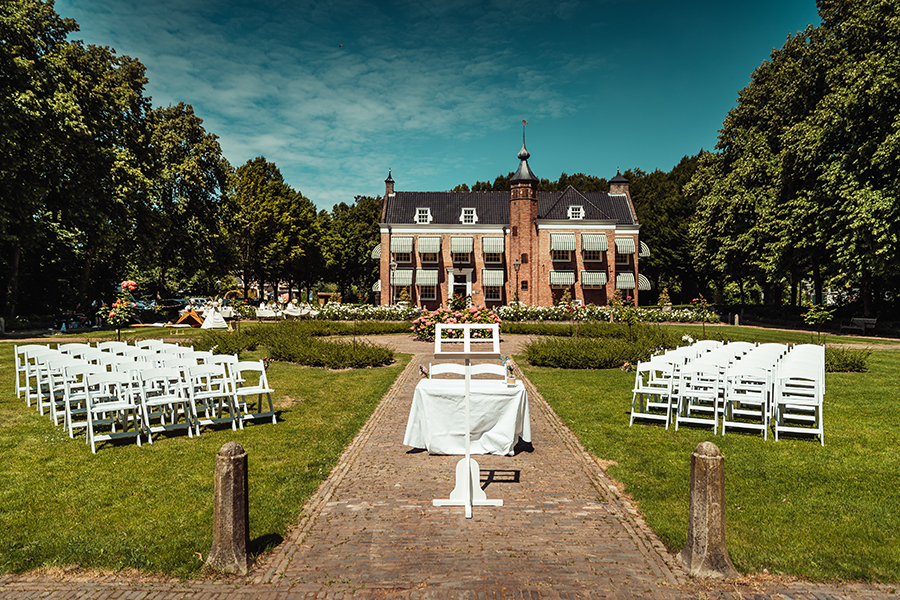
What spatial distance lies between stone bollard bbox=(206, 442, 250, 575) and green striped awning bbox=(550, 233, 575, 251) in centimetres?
4051

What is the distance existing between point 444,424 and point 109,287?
39.7 m

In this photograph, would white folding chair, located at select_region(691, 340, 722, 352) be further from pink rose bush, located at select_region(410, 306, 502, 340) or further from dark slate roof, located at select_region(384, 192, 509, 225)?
dark slate roof, located at select_region(384, 192, 509, 225)

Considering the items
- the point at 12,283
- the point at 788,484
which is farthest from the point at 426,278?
the point at 788,484

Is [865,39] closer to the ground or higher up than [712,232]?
higher up

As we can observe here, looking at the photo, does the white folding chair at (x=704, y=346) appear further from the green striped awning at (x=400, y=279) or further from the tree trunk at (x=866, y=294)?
the green striped awning at (x=400, y=279)

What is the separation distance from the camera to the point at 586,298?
143ft

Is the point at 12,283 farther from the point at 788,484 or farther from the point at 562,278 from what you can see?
the point at 562,278

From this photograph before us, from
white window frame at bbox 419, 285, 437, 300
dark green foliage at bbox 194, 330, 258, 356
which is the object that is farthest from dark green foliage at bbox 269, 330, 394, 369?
white window frame at bbox 419, 285, 437, 300

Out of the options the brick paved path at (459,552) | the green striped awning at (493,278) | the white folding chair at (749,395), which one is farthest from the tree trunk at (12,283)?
the white folding chair at (749,395)

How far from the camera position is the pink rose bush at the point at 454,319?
61.7 ft

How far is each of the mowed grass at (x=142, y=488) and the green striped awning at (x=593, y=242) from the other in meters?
36.3

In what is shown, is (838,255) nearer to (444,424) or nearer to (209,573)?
(444,424)

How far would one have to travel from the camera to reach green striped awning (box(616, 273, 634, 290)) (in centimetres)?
4350

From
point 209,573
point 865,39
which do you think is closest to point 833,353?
point 209,573
